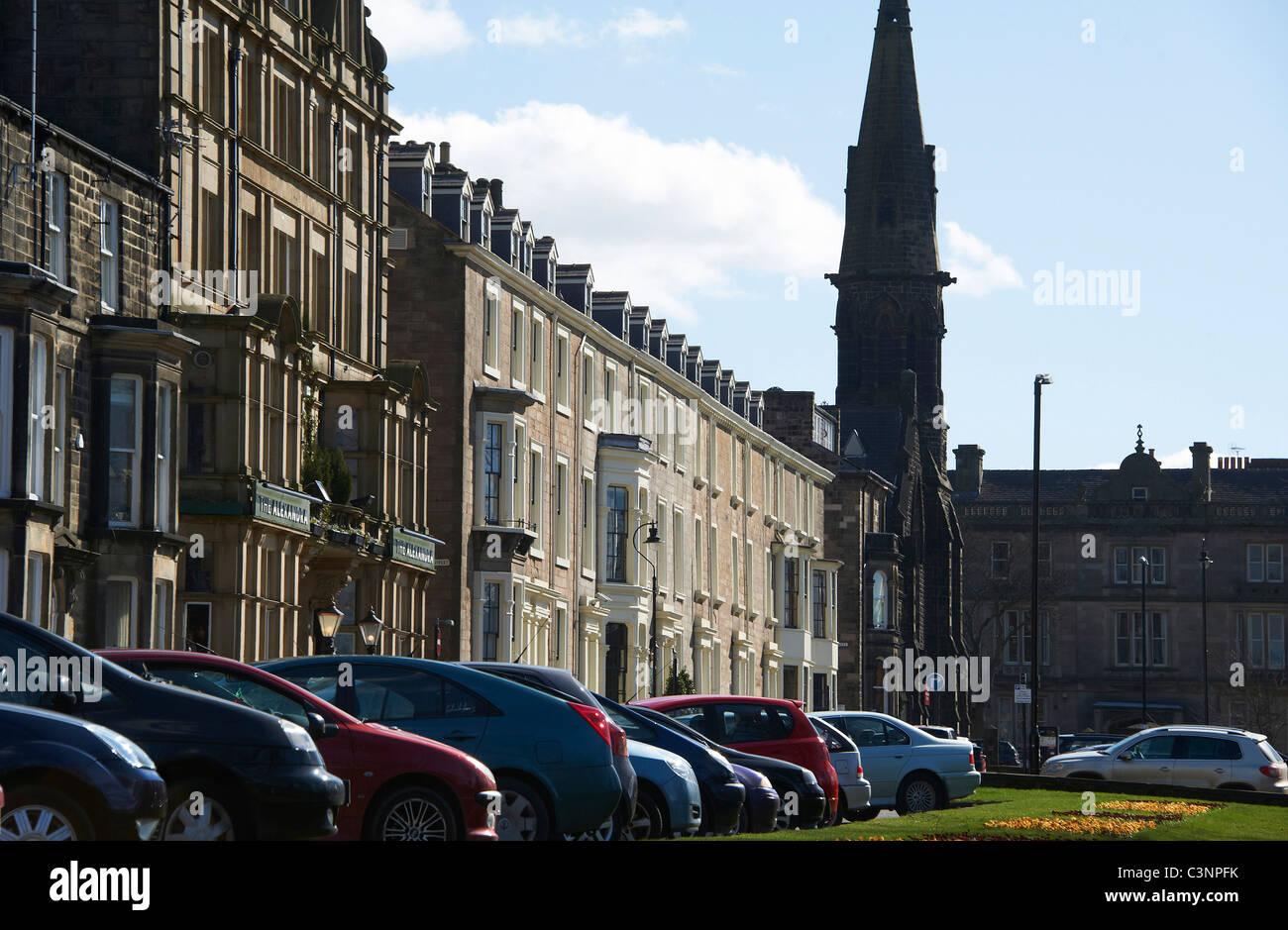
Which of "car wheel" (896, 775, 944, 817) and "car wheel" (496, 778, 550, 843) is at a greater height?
"car wheel" (496, 778, 550, 843)

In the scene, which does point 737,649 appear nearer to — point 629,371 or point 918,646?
point 629,371

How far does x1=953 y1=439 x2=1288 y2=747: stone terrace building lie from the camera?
358ft

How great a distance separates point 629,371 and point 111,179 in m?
29.1

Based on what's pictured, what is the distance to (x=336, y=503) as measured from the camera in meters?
39.9

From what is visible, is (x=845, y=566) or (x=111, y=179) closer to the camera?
(x=111, y=179)

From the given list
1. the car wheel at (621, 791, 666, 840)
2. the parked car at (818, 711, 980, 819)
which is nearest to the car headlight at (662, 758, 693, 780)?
the car wheel at (621, 791, 666, 840)

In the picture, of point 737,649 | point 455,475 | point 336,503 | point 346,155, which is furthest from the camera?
point 737,649

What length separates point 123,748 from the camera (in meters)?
12.8

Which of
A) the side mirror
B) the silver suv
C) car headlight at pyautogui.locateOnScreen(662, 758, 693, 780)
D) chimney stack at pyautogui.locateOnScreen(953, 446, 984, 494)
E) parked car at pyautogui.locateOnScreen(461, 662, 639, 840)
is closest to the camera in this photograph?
the side mirror

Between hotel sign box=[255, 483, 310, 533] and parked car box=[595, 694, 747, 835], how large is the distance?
14.2 meters

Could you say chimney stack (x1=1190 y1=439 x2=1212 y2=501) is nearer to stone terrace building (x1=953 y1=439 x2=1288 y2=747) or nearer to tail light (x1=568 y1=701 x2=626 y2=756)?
stone terrace building (x1=953 y1=439 x2=1288 y2=747)

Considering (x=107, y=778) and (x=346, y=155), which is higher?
(x=346, y=155)

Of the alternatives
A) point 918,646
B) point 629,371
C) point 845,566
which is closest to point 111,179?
point 629,371

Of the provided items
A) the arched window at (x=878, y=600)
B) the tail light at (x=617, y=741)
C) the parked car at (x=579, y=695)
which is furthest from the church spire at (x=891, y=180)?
the tail light at (x=617, y=741)
